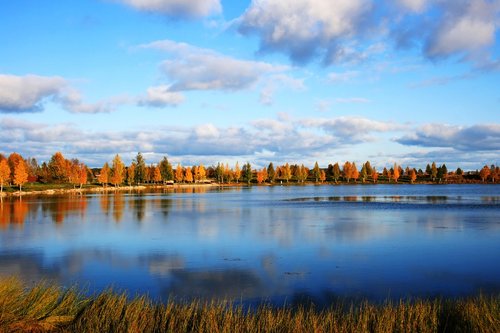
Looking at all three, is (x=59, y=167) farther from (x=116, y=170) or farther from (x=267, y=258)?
(x=267, y=258)

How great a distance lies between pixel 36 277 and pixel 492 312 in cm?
1400

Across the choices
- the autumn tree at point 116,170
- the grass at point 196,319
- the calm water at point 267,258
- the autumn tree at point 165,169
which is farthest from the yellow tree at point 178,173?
the grass at point 196,319

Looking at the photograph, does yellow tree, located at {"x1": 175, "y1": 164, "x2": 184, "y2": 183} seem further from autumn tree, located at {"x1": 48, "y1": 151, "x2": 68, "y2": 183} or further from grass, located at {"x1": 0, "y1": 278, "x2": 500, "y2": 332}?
grass, located at {"x1": 0, "y1": 278, "x2": 500, "y2": 332}

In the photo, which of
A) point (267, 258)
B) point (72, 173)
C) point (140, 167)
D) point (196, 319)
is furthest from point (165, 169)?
point (196, 319)

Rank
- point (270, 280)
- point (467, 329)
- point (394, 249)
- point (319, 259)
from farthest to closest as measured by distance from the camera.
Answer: point (394, 249) → point (319, 259) → point (270, 280) → point (467, 329)

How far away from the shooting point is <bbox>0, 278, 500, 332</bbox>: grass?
9250 mm

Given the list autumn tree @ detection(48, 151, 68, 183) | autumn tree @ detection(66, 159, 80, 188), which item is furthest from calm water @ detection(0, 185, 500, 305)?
autumn tree @ detection(48, 151, 68, 183)

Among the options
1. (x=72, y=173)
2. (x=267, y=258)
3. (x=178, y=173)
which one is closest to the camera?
(x=267, y=258)

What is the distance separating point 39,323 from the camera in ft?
31.9

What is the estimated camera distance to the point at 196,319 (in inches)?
390

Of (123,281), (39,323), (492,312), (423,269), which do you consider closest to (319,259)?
(423,269)

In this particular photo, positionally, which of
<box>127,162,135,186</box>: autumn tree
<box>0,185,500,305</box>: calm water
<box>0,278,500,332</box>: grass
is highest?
<box>127,162,135,186</box>: autumn tree

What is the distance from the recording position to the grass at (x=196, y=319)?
9250 mm

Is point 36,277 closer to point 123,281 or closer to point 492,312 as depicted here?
point 123,281
